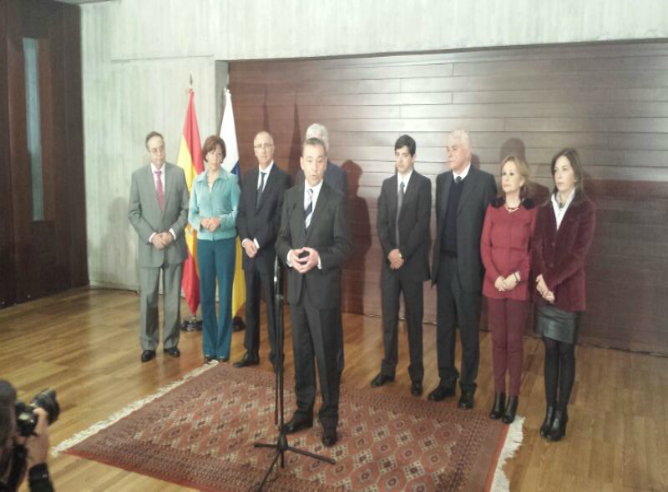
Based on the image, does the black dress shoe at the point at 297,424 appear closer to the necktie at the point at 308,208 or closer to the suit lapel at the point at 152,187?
the necktie at the point at 308,208

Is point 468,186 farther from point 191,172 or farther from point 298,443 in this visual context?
point 191,172

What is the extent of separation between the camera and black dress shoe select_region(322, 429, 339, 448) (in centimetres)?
341

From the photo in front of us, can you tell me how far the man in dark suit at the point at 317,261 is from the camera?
3258 mm

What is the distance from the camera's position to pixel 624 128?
509 centimetres

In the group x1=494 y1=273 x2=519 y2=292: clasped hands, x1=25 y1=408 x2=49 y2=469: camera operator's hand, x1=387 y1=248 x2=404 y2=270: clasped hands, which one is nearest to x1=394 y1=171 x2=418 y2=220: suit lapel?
x1=387 y1=248 x2=404 y2=270: clasped hands

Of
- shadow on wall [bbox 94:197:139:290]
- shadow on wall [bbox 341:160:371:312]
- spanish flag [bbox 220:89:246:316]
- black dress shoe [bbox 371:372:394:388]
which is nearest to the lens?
black dress shoe [bbox 371:372:394:388]

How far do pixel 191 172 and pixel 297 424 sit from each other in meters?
2.96

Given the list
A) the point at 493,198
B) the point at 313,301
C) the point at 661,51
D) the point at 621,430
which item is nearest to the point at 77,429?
the point at 313,301

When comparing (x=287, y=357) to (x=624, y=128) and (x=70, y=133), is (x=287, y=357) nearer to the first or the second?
(x=624, y=128)

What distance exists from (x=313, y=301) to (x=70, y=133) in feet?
16.5

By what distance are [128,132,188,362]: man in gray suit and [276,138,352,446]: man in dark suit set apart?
1607 millimetres

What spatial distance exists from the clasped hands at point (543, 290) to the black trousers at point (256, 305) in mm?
1818

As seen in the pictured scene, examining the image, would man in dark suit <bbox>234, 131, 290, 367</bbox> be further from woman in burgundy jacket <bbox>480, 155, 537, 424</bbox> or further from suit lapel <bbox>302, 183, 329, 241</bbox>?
woman in burgundy jacket <bbox>480, 155, 537, 424</bbox>

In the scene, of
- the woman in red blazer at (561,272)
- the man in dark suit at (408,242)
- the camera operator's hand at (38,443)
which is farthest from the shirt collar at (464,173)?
the camera operator's hand at (38,443)
